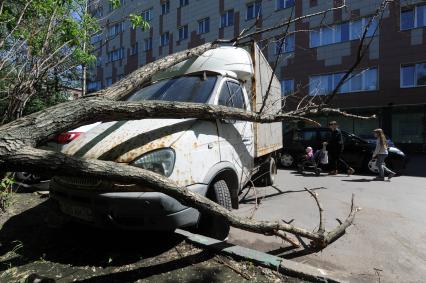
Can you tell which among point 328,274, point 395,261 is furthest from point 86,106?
point 395,261

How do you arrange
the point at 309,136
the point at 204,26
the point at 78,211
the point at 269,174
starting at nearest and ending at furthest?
the point at 78,211, the point at 269,174, the point at 309,136, the point at 204,26

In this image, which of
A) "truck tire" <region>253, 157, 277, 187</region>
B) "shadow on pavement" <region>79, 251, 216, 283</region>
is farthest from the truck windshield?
"truck tire" <region>253, 157, 277, 187</region>

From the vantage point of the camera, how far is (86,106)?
3.22 meters

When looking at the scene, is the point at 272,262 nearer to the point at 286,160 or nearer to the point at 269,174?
the point at 269,174

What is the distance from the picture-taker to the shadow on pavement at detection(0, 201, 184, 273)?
377 centimetres

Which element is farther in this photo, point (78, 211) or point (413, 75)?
point (413, 75)

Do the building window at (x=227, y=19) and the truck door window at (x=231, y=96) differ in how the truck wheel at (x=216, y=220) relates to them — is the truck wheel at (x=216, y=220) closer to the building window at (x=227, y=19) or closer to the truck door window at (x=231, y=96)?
the truck door window at (x=231, y=96)

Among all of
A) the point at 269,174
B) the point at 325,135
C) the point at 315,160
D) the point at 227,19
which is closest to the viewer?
the point at 269,174

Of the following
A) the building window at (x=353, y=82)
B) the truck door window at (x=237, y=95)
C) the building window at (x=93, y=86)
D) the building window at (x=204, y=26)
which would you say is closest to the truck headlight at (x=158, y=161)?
the truck door window at (x=237, y=95)

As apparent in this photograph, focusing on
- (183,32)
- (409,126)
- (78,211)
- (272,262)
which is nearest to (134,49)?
(183,32)

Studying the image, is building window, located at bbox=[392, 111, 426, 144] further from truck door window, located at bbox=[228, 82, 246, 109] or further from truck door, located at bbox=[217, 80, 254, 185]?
truck door window, located at bbox=[228, 82, 246, 109]

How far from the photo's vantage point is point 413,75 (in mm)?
20641

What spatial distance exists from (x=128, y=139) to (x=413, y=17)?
72.0ft

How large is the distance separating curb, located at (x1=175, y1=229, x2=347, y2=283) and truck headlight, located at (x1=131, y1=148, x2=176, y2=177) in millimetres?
999
